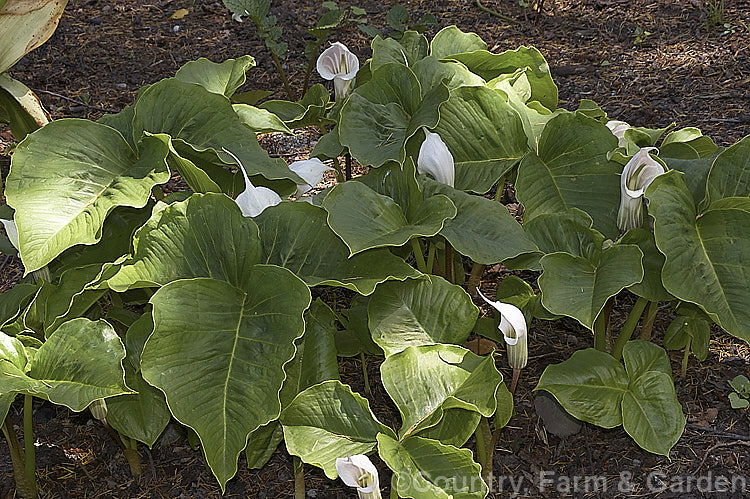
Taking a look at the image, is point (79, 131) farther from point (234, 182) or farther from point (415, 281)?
point (415, 281)

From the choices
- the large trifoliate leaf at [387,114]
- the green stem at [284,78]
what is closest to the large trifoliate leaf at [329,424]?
the large trifoliate leaf at [387,114]

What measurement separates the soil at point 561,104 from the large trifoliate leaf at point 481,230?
53cm

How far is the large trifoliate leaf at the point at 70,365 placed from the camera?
144 cm

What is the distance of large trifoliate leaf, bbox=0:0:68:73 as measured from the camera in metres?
2.40

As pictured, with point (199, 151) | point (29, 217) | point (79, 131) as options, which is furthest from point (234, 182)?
point (29, 217)

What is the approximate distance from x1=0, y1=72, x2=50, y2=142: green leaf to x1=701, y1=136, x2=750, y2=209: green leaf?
2.04 m

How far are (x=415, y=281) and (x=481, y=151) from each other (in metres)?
0.48

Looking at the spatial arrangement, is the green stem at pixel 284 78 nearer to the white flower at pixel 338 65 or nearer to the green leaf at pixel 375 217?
the white flower at pixel 338 65

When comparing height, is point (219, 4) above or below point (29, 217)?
below

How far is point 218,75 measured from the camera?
2.40 m

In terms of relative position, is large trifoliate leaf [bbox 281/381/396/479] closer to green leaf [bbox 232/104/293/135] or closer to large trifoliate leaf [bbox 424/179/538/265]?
large trifoliate leaf [bbox 424/179/538/265]

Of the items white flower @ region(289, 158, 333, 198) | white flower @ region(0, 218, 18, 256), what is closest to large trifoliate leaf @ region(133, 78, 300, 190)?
white flower @ region(289, 158, 333, 198)

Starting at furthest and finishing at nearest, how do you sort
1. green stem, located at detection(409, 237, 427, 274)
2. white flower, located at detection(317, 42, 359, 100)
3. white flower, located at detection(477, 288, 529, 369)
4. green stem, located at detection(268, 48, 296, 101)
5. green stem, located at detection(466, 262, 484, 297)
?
green stem, located at detection(268, 48, 296, 101) → white flower, located at detection(317, 42, 359, 100) → green stem, located at detection(466, 262, 484, 297) → green stem, located at detection(409, 237, 427, 274) → white flower, located at detection(477, 288, 529, 369)

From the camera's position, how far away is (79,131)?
1.89m
